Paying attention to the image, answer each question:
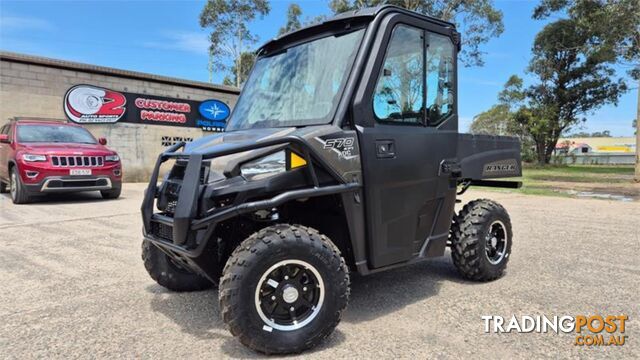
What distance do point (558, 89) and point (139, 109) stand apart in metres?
30.9

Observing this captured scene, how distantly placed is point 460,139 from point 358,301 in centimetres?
171

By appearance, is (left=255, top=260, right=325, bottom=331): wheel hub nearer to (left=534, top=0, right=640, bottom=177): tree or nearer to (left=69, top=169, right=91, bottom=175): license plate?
(left=69, top=169, right=91, bottom=175): license plate

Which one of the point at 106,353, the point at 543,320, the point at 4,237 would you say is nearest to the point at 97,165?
the point at 4,237

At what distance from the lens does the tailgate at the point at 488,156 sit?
4160mm

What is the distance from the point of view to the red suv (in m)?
9.37

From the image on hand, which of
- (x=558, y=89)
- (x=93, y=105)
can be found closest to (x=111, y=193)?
(x=93, y=105)

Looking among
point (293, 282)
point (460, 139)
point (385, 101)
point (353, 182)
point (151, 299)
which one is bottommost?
point (151, 299)

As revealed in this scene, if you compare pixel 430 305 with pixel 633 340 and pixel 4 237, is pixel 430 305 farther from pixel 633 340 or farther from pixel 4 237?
pixel 4 237

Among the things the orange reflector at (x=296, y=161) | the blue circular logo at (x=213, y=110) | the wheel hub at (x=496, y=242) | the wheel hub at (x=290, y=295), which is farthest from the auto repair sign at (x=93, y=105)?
the wheel hub at (x=290, y=295)

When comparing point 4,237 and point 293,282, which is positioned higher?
point 293,282

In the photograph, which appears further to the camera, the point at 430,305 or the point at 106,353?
the point at 430,305

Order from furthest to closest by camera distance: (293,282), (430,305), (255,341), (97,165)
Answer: (97,165), (430,305), (293,282), (255,341)

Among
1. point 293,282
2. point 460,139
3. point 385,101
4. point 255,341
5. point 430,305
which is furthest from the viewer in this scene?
point 460,139

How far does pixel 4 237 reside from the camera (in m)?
6.36
